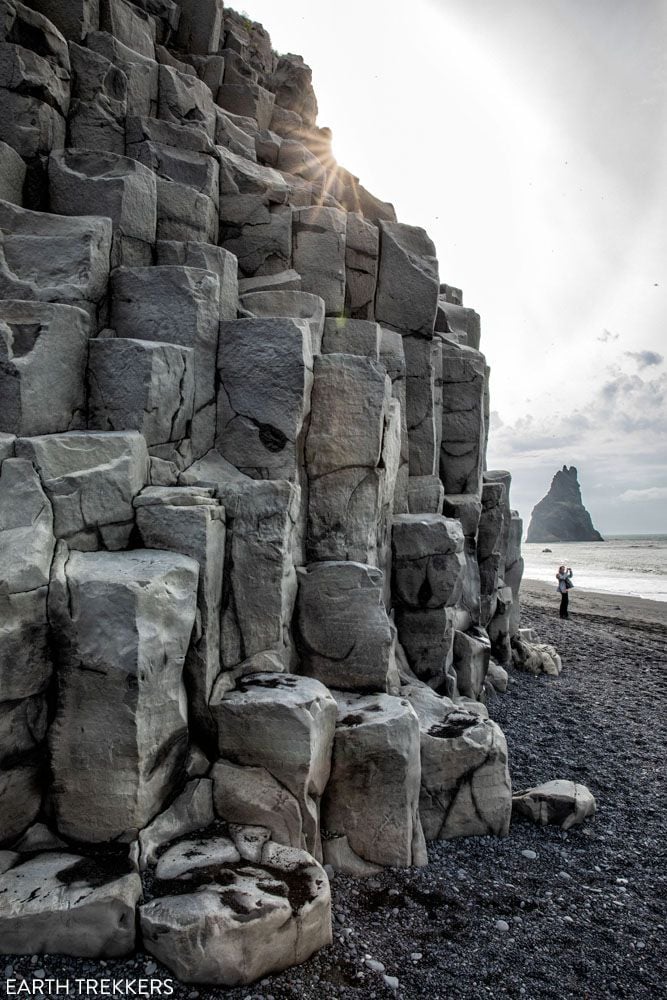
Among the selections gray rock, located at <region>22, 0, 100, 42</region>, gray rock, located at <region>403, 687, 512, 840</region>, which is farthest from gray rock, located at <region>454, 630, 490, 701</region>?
gray rock, located at <region>22, 0, 100, 42</region>

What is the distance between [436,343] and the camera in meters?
14.3

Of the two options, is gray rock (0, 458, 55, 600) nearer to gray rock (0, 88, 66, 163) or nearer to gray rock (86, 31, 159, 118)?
gray rock (0, 88, 66, 163)

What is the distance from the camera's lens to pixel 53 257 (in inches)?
329

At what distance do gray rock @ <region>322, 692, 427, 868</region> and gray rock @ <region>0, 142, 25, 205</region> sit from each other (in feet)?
31.8

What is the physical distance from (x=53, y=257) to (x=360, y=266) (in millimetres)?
6876

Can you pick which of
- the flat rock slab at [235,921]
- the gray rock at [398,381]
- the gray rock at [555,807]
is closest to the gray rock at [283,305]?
the gray rock at [398,381]

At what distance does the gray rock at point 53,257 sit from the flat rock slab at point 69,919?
6.94 metres

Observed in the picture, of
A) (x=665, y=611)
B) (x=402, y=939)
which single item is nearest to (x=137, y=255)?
(x=402, y=939)

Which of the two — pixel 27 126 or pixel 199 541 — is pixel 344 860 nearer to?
pixel 199 541

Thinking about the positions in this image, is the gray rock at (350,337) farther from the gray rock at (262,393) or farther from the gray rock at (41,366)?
the gray rock at (41,366)

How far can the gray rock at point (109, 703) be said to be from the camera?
6012 mm

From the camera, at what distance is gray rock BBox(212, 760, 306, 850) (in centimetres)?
657

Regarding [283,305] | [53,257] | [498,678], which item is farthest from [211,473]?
[498,678]

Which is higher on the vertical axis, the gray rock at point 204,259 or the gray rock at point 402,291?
the gray rock at point 402,291
